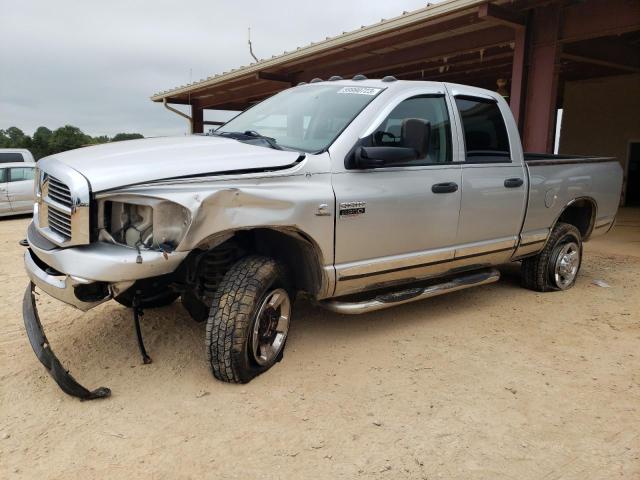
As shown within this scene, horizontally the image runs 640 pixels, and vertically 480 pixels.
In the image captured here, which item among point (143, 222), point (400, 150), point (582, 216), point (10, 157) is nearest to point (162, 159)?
point (143, 222)

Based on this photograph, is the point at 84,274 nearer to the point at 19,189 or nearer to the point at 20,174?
the point at 19,189

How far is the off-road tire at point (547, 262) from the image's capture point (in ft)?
17.5

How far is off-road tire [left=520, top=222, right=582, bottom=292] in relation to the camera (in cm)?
533

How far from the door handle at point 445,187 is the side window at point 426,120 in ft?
0.65

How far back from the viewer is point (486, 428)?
2805mm

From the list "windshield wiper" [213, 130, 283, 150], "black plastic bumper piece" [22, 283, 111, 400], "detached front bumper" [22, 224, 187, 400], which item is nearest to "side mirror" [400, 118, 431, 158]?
"windshield wiper" [213, 130, 283, 150]

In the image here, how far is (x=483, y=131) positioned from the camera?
452 centimetres

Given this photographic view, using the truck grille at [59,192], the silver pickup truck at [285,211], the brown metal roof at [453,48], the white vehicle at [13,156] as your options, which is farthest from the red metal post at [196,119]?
the truck grille at [59,192]

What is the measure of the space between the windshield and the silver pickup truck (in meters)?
0.02

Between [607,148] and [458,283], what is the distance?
41.5ft

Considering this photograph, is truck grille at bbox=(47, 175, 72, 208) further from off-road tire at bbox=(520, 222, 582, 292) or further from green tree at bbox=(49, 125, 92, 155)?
green tree at bbox=(49, 125, 92, 155)

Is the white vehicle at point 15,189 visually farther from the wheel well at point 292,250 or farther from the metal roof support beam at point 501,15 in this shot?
the wheel well at point 292,250

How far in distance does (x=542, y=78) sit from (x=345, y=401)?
22.1 ft

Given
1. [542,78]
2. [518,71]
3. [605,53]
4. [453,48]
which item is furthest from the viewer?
[605,53]
